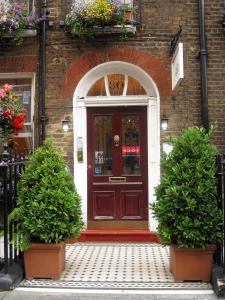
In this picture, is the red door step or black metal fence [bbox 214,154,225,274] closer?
black metal fence [bbox 214,154,225,274]

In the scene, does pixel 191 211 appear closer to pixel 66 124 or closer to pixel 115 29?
pixel 66 124

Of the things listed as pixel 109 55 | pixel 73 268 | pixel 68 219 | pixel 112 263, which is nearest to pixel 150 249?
pixel 112 263

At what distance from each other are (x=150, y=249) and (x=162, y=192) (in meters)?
2.01

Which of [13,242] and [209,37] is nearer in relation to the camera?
[13,242]

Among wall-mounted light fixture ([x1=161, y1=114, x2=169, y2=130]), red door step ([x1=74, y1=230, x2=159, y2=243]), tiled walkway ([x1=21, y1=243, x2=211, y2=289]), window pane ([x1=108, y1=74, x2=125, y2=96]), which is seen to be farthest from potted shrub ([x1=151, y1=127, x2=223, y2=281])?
window pane ([x1=108, y1=74, x2=125, y2=96])

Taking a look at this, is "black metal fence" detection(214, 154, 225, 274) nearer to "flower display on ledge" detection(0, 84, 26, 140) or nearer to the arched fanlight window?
"flower display on ledge" detection(0, 84, 26, 140)

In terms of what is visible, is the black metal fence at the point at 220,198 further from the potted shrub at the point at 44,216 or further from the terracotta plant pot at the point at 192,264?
the potted shrub at the point at 44,216

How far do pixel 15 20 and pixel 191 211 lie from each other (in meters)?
5.04

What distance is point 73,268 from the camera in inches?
265

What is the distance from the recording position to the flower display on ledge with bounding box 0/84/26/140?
6.80 m

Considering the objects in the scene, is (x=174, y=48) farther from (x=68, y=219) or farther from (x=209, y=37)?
(x=68, y=219)

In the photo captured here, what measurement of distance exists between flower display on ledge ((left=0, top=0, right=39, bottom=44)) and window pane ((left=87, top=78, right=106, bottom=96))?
5.28 ft

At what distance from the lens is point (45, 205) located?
597cm

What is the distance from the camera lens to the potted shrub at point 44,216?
6000mm
